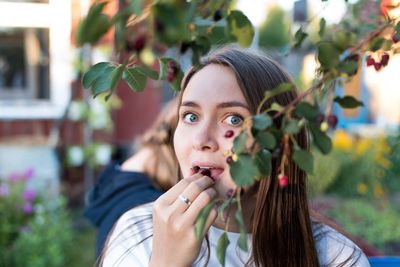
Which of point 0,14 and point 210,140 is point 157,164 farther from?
point 0,14

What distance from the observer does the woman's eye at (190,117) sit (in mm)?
1220

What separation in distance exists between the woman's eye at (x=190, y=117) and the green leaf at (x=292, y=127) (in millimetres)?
490

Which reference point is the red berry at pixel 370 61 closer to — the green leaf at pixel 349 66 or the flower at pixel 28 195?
the green leaf at pixel 349 66

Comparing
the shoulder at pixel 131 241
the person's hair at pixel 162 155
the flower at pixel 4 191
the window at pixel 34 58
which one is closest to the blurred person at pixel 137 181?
the person's hair at pixel 162 155

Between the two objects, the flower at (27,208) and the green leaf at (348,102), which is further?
the flower at (27,208)

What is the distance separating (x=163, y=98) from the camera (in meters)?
6.64

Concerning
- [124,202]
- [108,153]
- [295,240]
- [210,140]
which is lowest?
[108,153]

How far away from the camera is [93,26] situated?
629 millimetres

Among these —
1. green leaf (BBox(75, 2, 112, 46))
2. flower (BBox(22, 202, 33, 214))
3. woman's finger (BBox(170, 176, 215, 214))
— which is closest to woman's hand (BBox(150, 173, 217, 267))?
woman's finger (BBox(170, 176, 215, 214))

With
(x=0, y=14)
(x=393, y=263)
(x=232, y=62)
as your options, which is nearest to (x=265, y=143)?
(x=232, y=62)

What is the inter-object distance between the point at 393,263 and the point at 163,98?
5246 millimetres

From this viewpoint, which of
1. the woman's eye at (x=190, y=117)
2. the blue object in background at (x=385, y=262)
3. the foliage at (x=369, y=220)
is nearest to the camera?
the woman's eye at (x=190, y=117)

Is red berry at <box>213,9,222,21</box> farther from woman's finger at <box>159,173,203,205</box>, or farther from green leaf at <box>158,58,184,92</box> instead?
woman's finger at <box>159,173,203,205</box>

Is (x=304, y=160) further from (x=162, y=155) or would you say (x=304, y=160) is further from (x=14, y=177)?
(x=14, y=177)
